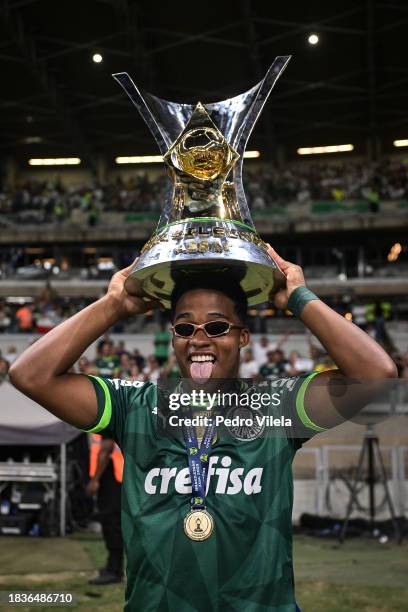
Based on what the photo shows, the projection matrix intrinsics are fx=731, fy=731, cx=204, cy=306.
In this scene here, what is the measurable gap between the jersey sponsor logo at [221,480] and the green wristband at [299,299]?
19.1 inches

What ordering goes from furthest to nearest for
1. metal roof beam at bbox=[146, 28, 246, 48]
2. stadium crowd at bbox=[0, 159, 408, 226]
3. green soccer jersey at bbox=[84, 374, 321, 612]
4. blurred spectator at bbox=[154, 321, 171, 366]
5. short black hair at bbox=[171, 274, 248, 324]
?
stadium crowd at bbox=[0, 159, 408, 226], metal roof beam at bbox=[146, 28, 246, 48], blurred spectator at bbox=[154, 321, 171, 366], short black hair at bbox=[171, 274, 248, 324], green soccer jersey at bbox=[84, 374, 321, 612]

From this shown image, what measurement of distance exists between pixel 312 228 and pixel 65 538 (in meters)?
18.8

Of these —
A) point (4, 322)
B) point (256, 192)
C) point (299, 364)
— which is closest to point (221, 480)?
point (299, 364)

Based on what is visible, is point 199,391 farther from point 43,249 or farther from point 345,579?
point 43,249

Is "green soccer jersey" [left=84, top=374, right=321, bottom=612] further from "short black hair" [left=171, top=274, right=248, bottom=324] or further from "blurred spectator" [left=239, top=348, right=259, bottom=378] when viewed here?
"blurred spectator" [left=239, top=348, right=259, bottom=378]

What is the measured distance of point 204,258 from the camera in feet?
7.05

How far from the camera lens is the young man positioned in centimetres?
203

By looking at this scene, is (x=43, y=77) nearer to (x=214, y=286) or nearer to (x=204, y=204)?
(x=204, y=204)

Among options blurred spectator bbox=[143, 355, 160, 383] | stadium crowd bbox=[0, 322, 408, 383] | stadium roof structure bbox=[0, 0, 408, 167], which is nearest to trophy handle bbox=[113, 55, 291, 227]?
stadium crowd bbox=[0, 322, 408, 383]

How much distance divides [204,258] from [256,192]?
24.9 metres

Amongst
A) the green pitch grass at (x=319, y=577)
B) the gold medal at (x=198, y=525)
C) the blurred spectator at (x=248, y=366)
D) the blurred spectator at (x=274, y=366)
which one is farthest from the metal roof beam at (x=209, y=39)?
the gold medal at (x=198, y=525)

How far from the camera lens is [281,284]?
233 cm

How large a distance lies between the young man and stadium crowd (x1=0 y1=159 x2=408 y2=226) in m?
22.8

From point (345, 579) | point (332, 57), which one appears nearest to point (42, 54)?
point (332, 57)
